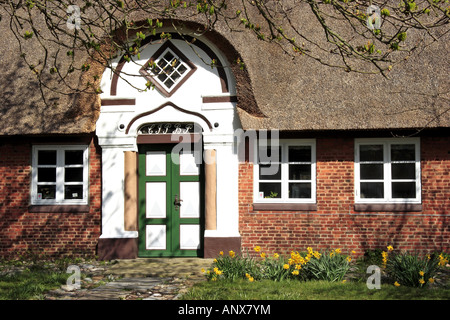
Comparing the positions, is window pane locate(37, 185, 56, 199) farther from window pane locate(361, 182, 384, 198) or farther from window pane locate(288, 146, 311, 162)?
window pane locate(361, 182, 384, 198)

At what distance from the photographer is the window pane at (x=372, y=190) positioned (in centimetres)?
1070

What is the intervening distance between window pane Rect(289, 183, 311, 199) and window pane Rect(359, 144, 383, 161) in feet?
4.01

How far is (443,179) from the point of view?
1044cm

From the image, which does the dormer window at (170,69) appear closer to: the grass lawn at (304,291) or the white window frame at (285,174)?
the white window frame at (285,174)

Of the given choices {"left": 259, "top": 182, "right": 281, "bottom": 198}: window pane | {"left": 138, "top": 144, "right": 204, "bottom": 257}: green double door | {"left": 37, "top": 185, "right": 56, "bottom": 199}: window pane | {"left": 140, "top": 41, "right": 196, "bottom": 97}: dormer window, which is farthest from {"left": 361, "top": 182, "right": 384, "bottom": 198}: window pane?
{"left": 37, "top": 185, "right": 56, "bottom": 199}: window pane

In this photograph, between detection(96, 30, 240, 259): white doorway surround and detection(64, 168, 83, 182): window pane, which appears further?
detection(64, 168, 83, 182): window pane

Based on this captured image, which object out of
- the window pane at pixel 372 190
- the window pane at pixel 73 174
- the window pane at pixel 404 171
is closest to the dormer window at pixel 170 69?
the window pane at pixel 73 174

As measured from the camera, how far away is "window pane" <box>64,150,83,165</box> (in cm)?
1131

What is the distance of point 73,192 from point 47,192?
0.55 meters

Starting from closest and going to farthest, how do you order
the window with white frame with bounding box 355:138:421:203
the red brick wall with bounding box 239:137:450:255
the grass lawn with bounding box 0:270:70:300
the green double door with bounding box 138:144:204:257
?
1. the grass lawn with bounding box 0:270:70:300
2. the red brick wall with bounding box 239:137:450:255
3. the window with white frame with bounding box 355:138:421:203
4. the green double door with bounding box 138:144:204:257

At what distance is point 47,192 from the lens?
37.2ft

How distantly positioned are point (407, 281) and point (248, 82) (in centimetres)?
474

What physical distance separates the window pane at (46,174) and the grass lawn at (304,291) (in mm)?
5013

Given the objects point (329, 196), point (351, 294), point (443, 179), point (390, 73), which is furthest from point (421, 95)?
point (351, 294)
